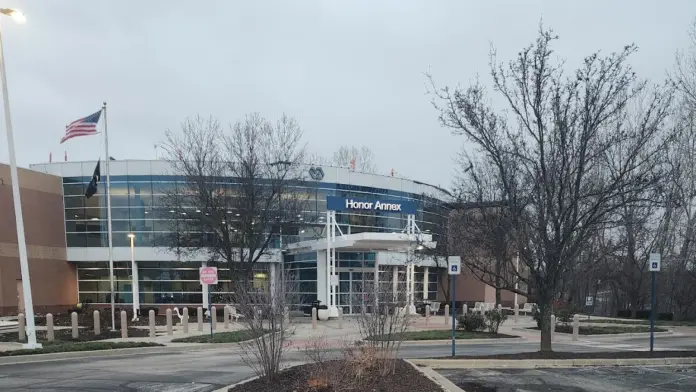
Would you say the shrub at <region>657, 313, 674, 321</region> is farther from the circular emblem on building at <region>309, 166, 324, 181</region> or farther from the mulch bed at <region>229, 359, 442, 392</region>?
the mulch bed at <region>229, 359, 442, 392</region>

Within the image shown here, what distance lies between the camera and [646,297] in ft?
124

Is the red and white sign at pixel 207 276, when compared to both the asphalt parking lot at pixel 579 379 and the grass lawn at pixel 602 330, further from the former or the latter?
the grass lawn at pixel 602 330

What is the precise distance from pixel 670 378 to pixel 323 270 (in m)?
24.8

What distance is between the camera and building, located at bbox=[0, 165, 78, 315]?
3186 centimetres

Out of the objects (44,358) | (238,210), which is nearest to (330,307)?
(238,210)

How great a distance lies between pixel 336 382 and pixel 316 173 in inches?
1191

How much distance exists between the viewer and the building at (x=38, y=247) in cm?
3186

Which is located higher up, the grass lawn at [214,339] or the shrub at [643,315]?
the grass lawn at [214,339]

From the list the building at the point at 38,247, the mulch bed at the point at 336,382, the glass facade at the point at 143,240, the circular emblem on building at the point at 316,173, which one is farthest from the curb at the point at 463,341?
the building at the point at 38,247

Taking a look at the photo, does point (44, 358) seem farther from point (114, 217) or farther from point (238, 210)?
point (114, 217)

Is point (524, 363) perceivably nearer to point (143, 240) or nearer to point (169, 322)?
point (169, 322)

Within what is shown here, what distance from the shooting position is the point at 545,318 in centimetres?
1246

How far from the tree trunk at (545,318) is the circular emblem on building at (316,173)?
25483mm

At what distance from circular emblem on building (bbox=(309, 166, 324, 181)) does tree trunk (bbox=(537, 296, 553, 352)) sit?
2548 cm
